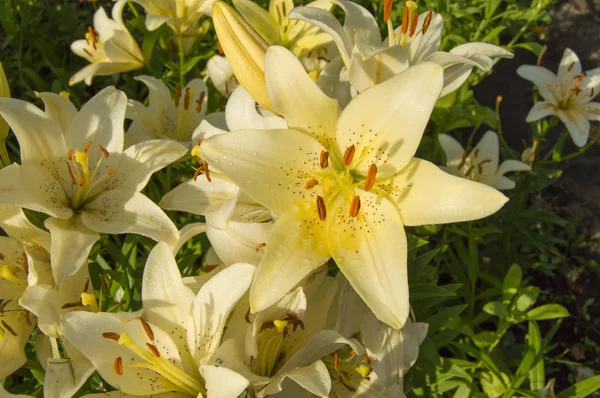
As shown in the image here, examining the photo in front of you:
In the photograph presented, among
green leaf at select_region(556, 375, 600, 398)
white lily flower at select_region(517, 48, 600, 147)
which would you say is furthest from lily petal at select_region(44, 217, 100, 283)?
white lily flower at select_region(517, 48, 600, 147)

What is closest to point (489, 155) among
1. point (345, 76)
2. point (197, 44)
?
point (345, 76)

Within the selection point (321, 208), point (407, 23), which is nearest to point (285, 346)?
point (321, 208)

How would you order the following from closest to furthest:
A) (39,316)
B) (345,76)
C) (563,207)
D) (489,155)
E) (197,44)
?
(39,316)
(345,76)
(489,155)
(197,44)
(563,207)

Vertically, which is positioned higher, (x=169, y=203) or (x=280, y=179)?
(x=280, y=179)

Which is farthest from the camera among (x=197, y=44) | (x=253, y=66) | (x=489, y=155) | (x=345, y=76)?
(x=197, y=44)

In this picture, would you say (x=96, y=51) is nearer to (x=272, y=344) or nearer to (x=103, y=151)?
(x=103, y=151)

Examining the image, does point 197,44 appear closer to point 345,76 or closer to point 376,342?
point 345,76

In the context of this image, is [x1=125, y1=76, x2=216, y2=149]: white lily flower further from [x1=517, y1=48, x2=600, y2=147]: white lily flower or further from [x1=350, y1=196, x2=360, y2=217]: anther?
[x1=517, y1=48, x2=600, y2=147]: white lily flower
